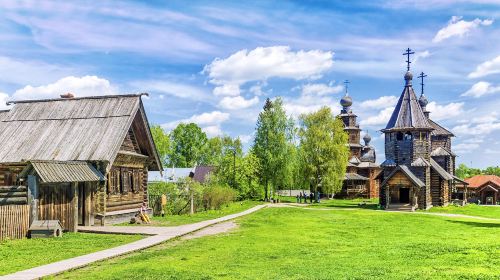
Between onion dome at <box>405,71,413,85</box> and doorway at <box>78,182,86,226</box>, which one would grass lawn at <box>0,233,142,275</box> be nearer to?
doorway at <box>78,182,86,226</box>

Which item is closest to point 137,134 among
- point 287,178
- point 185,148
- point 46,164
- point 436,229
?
point 46,164

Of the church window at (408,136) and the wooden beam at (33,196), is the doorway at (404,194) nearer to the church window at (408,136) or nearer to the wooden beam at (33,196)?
the church window at (408,136)

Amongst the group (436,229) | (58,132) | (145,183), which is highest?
(58,132)

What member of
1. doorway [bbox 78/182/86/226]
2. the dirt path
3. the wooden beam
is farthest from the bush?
the wooden beam

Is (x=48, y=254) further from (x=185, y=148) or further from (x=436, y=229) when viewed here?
(x=185, y=148)

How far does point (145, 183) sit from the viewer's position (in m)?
31.3

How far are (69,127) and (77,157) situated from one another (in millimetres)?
3120

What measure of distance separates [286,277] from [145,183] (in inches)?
839

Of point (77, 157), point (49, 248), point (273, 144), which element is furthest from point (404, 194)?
point (49, 248)

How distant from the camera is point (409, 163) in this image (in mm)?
48406

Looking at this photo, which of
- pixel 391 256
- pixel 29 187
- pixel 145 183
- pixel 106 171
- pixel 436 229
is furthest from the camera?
pixel 145 183

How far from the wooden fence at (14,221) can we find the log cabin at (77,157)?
17.5 inches

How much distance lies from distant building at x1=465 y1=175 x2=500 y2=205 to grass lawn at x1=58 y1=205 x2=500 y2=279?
4742 cm

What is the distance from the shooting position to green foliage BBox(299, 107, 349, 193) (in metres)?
58.3
